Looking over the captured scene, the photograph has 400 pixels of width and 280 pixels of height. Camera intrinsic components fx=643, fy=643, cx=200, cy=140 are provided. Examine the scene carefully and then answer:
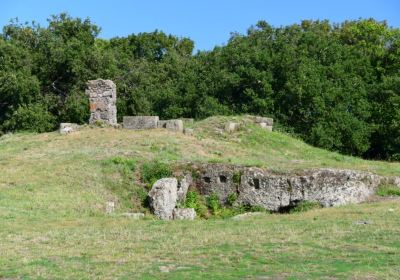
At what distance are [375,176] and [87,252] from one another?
39.1 ft

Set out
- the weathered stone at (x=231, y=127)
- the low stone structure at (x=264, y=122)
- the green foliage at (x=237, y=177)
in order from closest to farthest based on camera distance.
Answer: the green foliage at (x=237, y=177) < the weathered stone at (x=231, y=127) < the low stone structure at (x=264, y=122)

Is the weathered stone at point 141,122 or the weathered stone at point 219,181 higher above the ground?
the weathered stone at point 141,122

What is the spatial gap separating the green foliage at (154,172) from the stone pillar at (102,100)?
26.7 feet

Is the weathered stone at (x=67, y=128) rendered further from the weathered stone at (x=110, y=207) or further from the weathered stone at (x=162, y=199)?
the weathered stone at (x=110, y=207)

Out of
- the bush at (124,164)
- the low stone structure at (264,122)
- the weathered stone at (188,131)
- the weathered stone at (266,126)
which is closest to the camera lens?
the bush at (124,164)

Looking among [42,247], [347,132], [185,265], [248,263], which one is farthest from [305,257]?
[347,132]

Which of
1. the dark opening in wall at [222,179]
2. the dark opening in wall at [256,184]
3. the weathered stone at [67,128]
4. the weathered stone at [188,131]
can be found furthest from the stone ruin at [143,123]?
the dark opening in wall at [256,184]

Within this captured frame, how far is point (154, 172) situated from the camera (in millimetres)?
20594

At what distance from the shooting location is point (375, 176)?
20.4 meters

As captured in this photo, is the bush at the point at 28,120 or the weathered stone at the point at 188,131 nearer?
the weathered stone at the point at 188,131

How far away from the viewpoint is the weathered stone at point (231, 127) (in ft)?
91.1

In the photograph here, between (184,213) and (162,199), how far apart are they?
930 mm

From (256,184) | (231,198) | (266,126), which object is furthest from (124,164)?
(266,126)

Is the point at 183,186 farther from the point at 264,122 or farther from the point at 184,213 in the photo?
the point at 264,122
